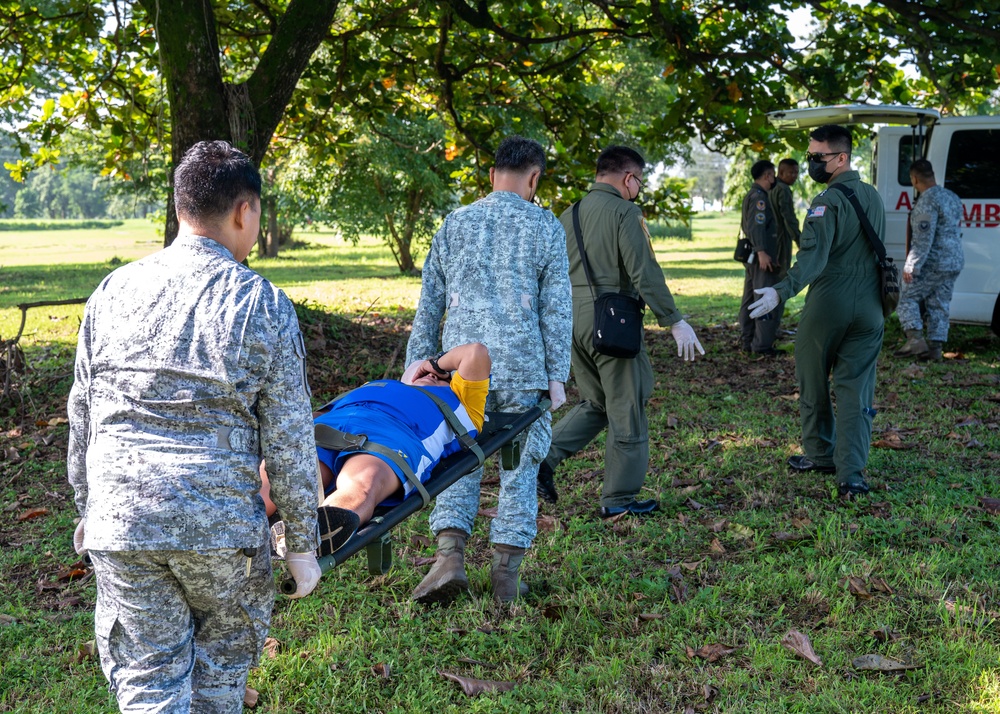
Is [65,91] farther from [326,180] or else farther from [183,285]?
[326,180]

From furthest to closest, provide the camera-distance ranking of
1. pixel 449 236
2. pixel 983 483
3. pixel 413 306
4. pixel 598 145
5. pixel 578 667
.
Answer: pixel 413 306
pixel 598 145
pixel 983 483
pixel 449 236
pixel 578 667

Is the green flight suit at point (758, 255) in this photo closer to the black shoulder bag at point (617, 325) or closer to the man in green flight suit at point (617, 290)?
the man in green flight suit at point (617, 290)

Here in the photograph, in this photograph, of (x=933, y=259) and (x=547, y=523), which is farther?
(x=933, y=259)

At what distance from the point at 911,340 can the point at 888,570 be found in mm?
6545

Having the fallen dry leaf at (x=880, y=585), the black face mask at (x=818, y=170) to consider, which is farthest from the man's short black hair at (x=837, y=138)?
the fallen dry leaf at (x=880, y=585)

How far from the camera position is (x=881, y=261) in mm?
5625

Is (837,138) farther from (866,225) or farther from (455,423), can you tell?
(455,423)

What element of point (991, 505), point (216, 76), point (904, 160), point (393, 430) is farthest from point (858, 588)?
point (904, 160)

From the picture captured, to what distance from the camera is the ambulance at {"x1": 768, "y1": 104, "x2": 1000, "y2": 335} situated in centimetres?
1028

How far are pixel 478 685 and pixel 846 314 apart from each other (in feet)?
11.2

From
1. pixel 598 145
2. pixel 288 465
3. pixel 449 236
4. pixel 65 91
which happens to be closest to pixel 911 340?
pixel 598 145

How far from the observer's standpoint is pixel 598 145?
10297 mm

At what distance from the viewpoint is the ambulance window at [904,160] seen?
35.1ft

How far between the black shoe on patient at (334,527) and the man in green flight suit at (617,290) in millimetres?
2742
